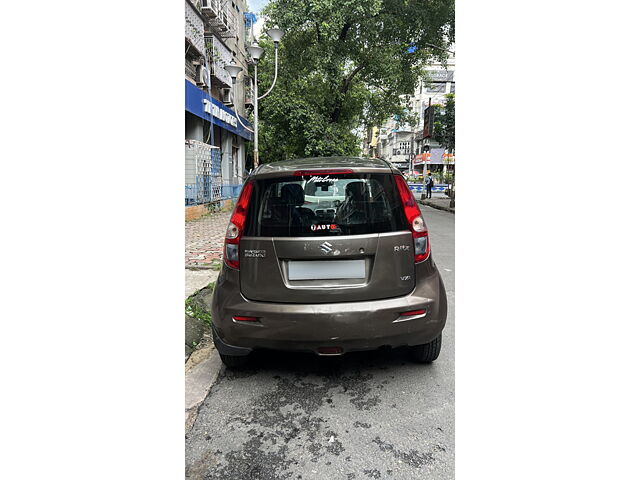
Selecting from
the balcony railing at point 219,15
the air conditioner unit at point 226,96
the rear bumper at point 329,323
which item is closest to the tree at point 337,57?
the air conditioner unit at point 226,96

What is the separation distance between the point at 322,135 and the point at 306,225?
17316 mm

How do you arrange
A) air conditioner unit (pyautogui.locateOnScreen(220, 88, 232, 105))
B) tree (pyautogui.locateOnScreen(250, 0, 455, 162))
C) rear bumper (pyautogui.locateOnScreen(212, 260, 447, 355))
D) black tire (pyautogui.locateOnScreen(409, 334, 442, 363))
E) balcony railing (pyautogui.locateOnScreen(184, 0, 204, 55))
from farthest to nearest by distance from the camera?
air conditioner unit (pyautogui.locateOnScreen(220, 88, 232, 105)) < tree (pyautogui.locateOnScreen(250, 0, 455, 162)) < balcony railing (pyautogui.locateOnScreen(184, 0, 204, 55)) < black tire (pyautogui.locateOnScreen(409, 334, 442, 363)) < rear bumper (pyautogui.locateOnScreen(212, 260, 447, 355))

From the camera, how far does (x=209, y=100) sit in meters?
17.5

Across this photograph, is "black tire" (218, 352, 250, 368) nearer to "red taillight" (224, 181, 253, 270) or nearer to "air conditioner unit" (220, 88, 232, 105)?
"red taillight" (224, 181, 253, 270)

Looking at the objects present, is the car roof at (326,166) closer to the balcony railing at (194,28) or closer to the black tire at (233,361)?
the black tire at (233,361)

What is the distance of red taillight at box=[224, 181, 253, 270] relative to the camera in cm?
282

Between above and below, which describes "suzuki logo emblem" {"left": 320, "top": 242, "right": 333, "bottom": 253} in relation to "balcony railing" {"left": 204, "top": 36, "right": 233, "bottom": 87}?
below

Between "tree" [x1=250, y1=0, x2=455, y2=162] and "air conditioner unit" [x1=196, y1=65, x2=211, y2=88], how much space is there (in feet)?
9.97

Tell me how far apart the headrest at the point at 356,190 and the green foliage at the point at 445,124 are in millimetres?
17086

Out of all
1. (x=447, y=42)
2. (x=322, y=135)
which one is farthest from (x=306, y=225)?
(x=447, y=42)

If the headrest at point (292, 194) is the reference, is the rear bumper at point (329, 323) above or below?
below

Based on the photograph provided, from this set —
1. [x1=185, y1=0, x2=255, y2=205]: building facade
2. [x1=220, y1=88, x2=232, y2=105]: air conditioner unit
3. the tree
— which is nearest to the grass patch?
[x1=185, y1=0, x2=255, y2=205]: building facade

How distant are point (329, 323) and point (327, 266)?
1.17 feet

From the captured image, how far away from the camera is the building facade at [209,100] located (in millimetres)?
15148
